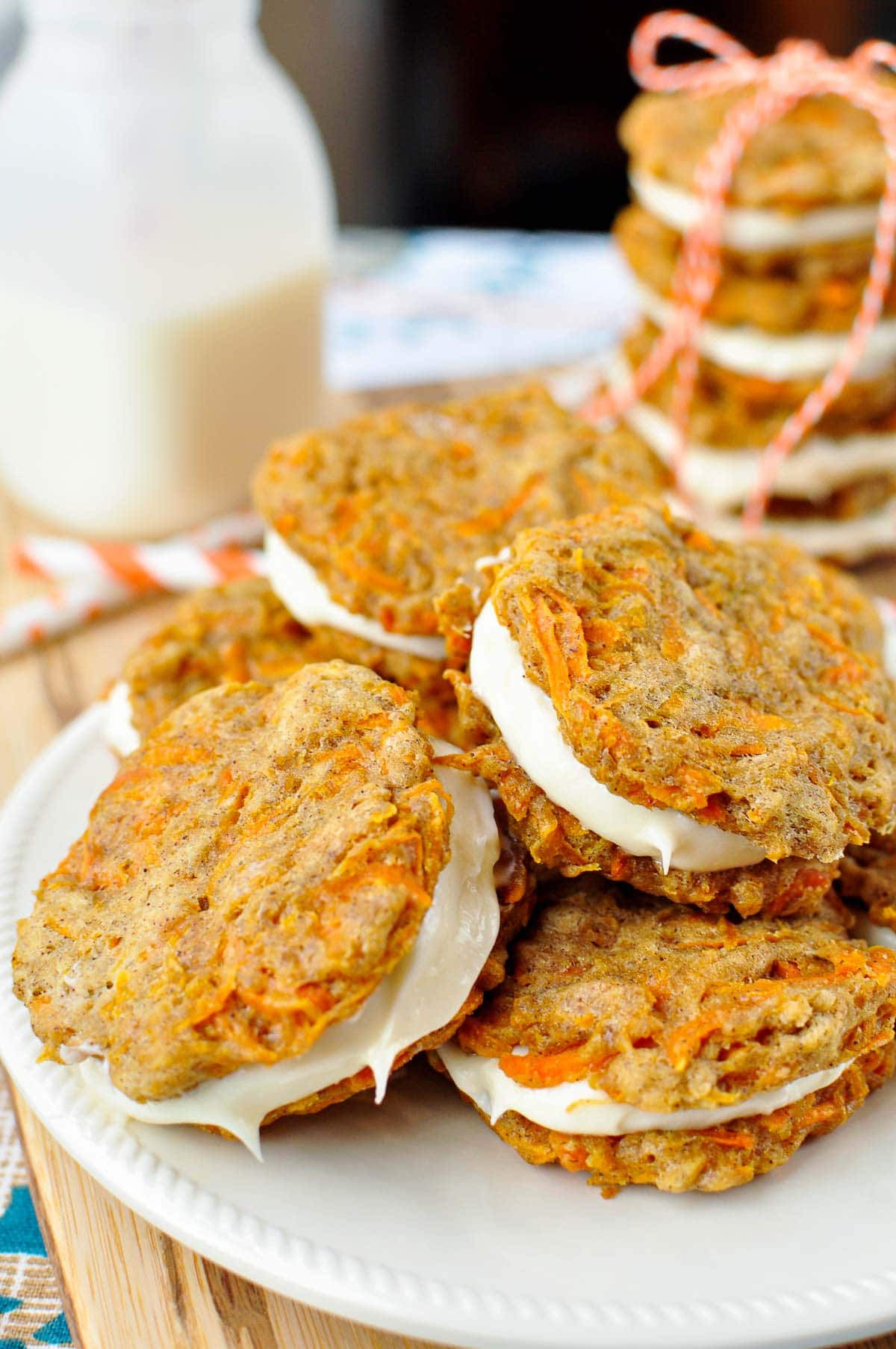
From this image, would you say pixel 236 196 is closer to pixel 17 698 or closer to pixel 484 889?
pixel 17 698

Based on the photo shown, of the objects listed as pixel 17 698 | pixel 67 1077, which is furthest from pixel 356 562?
pixel 17 698

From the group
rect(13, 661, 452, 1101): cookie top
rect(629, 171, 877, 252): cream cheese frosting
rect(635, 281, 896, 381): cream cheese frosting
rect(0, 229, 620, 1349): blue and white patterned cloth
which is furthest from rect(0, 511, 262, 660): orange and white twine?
rect(13, 661, 452, 1101): cookie top

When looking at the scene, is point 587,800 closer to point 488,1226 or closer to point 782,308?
point 488,1226

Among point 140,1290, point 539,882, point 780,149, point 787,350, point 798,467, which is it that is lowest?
point 140,1290

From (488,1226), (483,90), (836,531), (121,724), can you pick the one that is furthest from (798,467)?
(483,90)

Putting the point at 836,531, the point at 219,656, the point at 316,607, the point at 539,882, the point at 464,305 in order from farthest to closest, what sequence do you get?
the point at 464,305, the point at 836,531, the point at 219,656, the point at 316,607, the point at 539,882

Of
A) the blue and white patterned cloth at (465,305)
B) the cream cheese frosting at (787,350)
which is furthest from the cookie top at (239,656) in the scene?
the blue and white patterned cloth at (465,305)

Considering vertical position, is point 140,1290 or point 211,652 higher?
point 211,652
